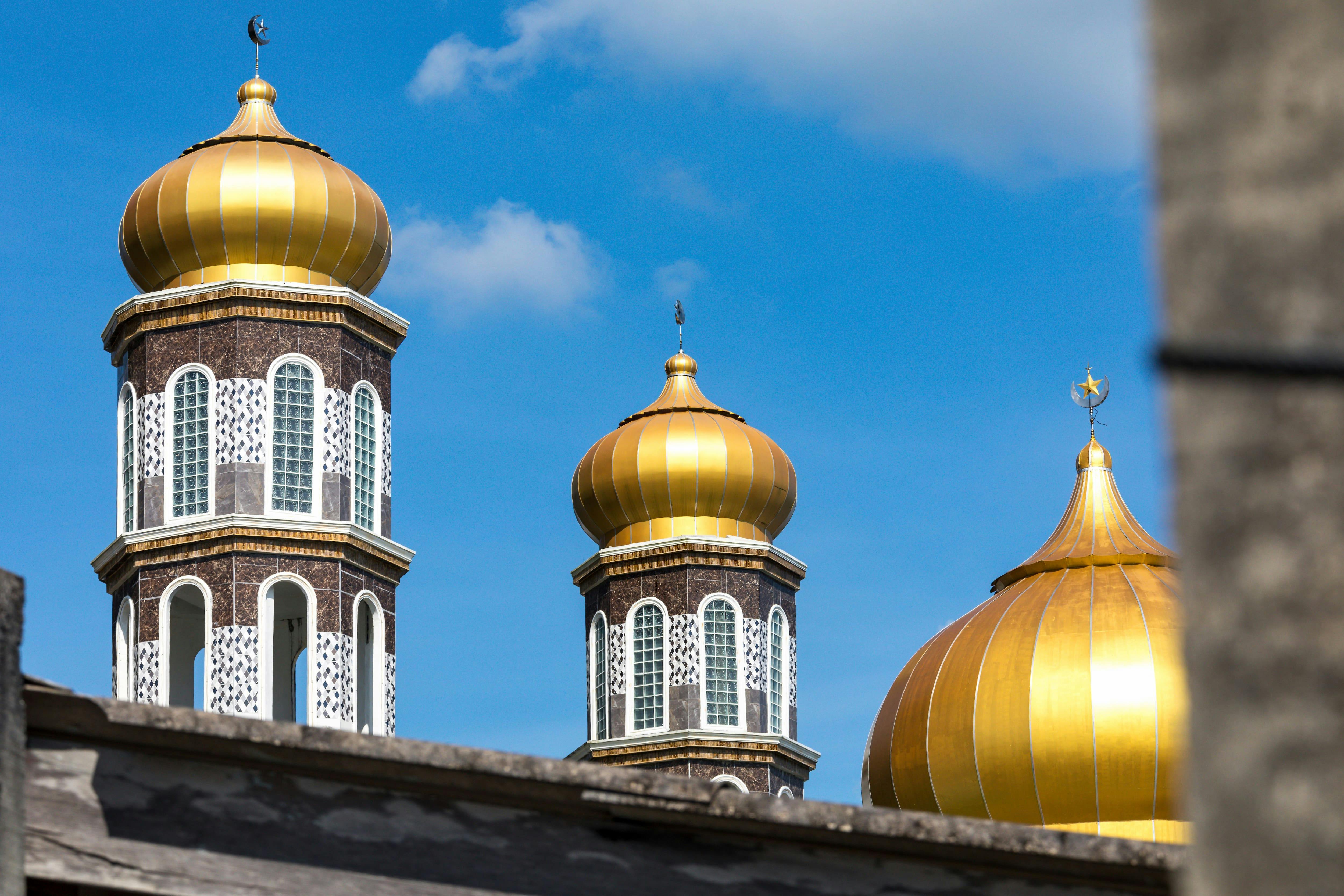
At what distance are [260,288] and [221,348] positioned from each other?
Result: 908mm

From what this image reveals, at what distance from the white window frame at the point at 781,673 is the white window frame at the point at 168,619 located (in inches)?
416

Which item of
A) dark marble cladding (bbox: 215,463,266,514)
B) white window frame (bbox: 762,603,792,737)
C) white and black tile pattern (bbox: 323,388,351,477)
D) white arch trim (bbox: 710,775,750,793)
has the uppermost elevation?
white and black tile pattern (bbox: 323,388,351,477)

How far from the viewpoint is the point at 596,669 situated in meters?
32.9

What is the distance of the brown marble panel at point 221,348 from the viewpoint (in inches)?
964

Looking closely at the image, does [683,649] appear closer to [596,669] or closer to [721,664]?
[721,664]

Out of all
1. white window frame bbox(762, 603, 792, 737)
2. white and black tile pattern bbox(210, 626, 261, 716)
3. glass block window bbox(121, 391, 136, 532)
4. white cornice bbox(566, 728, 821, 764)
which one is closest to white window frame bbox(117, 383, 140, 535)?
glass block window bbox(121, 391, 136, 532)

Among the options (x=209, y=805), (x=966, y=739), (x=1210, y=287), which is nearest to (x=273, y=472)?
(x=966, y=739)

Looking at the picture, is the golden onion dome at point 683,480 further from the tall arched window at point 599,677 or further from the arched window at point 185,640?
the arched window at point 185,640

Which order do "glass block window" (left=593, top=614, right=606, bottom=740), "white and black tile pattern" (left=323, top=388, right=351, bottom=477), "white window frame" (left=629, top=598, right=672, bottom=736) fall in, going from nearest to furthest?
1. "white and black tile pattern" (left=323, top=388, right=351, bottom=477)
2. "white window frame" (left=629, top=598, right=672, bottom=736)
3. "glass block window" (left=593, top=614, right=606, bottom=740)

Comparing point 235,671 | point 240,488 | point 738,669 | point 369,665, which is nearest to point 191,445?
point 240,488

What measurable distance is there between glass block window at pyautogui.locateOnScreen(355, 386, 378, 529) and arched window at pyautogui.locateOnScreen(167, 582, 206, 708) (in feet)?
7.36

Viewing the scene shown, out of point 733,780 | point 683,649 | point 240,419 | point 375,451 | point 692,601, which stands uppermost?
point 240,419

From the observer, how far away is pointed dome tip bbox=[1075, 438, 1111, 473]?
29.2 metres

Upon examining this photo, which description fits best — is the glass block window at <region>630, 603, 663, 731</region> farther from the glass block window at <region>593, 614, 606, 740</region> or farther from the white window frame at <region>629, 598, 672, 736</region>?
the glass block window at <region>593, 614, 606, 740</region>
